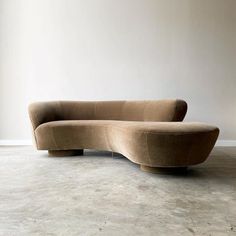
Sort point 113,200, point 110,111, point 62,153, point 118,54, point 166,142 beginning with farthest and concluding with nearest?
point 118,54 → point 110,111 → point 62,153 → point 166,142 → point 113,200

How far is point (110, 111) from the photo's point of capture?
11.4 ft

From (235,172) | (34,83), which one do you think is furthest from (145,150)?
(34,83)

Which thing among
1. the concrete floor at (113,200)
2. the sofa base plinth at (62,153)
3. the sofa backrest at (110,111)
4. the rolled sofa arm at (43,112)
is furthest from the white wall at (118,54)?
the concrete floor at (113,200)

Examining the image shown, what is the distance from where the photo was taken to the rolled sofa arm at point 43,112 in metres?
3.03

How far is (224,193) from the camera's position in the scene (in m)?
1.72

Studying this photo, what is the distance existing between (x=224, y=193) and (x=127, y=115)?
1809 mm

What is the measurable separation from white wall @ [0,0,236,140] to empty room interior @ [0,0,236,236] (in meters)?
0.01

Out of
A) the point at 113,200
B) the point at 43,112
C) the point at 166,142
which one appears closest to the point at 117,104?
the point at 43,112

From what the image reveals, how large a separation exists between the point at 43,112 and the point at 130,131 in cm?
136

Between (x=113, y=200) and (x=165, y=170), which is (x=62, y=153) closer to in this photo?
(x=165, y=170)

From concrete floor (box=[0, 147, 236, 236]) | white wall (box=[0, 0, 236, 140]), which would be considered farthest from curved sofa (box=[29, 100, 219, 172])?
white wall (box=[0, 0, 236, 140])

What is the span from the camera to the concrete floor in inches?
48.6

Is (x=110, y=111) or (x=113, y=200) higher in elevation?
(x=110, y=111)

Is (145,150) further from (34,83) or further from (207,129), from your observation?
(34,83)
